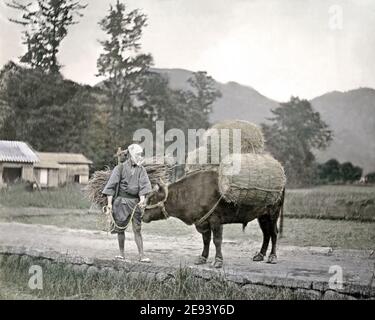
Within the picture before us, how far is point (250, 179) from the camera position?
4.88 metres

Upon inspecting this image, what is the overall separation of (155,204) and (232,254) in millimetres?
813

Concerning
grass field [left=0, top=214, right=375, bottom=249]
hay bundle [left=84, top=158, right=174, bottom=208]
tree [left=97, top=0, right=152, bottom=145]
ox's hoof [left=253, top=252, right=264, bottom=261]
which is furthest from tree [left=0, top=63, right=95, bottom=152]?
ox's hoof [left=253, top=252, right=264, bottom=261]

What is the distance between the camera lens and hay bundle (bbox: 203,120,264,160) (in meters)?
5.04

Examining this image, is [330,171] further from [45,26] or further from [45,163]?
[45,26]

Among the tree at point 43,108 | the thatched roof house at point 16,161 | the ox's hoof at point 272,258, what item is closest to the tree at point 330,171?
the ox's hoof at point 272,258

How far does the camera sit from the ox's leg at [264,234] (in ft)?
16.6

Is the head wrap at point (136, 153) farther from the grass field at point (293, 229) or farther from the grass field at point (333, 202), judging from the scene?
the grass field at point (333, 202)

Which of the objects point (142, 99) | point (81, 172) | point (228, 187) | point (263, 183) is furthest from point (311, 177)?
point (81, 172)

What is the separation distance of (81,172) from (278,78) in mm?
1988

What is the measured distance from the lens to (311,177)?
5.18 meters

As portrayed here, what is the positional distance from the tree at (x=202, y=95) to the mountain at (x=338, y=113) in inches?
1.9

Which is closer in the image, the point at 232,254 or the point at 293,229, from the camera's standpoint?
the point at 232,254

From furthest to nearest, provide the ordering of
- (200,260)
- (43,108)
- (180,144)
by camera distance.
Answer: (43,108)
(180,144)
(200,260)

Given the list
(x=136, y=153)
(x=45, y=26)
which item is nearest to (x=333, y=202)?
(x=136, y=153)
